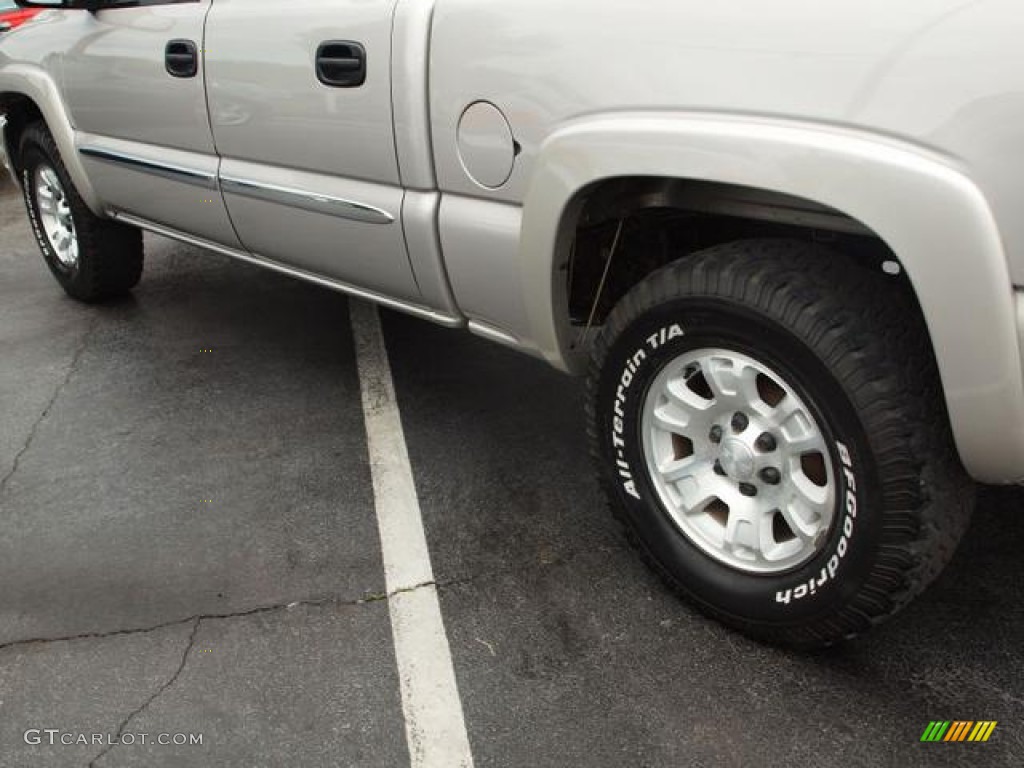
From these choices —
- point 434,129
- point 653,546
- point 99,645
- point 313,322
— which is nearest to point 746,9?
point 434,129

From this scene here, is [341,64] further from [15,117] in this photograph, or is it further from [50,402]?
[15,117]

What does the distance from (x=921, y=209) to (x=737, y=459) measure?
0.77 metres

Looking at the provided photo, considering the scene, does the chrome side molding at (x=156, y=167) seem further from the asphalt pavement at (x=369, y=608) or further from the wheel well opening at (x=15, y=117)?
the asphalt pavement at (x=369, y=608)

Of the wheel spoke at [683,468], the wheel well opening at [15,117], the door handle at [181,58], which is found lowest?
the wheel well opening at [15,117]

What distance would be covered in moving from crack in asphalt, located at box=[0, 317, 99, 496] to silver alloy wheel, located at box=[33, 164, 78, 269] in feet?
1.27

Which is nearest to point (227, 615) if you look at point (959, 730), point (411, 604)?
point (411, 604)

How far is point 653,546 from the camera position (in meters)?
2.52

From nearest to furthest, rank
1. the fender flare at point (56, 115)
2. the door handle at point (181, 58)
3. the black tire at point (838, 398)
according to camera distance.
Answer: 1. the black tire at point (838, 398)
2. the door handle at point (181, 58)
3. the fender flare at point (56, 115)

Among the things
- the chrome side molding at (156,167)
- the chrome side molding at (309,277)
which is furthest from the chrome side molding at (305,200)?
the chrome side molding at (309,277)

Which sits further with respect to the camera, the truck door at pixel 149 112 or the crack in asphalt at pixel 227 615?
the truck door at pixel 149 112

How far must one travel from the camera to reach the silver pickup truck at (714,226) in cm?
173

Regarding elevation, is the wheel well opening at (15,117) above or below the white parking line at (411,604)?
above

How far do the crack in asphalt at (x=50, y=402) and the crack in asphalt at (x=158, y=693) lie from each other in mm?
1195

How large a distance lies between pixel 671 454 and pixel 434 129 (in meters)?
1.03
